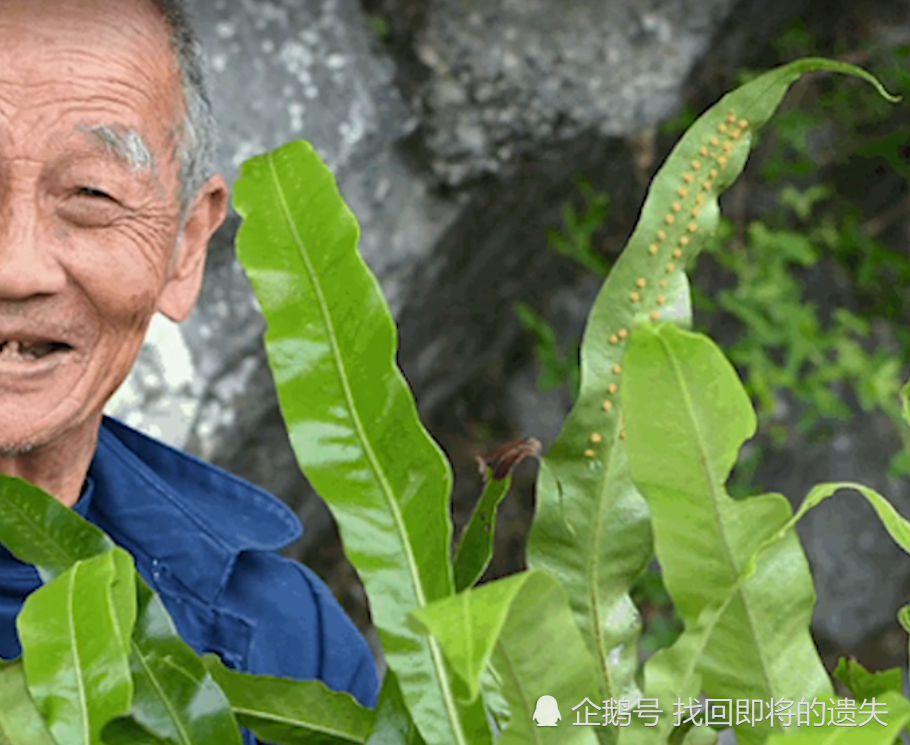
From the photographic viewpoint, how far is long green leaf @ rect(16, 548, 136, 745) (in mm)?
487

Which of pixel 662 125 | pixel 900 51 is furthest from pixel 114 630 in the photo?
pixel 900 51

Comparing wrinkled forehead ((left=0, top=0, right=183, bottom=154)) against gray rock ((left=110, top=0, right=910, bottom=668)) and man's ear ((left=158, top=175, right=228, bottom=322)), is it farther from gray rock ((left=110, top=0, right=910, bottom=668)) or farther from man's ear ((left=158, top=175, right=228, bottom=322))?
gray rock ((left=110, top=0, right=910, bottom=668))

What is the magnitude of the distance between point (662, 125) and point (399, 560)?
7.03 ft

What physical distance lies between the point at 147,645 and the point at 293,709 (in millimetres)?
70

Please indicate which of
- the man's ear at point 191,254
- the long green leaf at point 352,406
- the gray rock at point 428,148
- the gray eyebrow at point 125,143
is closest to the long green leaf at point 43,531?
the long green leaf at point 352,406

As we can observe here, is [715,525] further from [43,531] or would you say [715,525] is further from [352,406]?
[43,531]

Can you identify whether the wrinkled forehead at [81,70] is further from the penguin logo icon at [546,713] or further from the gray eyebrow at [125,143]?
the penguin logo icon at [546,713]

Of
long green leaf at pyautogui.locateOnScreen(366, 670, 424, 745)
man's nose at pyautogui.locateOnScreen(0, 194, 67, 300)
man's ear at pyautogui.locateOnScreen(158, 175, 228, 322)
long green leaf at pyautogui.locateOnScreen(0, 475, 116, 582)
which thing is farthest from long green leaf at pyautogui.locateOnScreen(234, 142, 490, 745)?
man's ear at pyautogui.locateOnScreen(158, 175, 228, 322)

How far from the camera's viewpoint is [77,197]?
89 cm

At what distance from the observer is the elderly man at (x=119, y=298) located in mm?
865

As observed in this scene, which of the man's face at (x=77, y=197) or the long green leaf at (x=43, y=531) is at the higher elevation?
the man's face at (x=77, y=197)

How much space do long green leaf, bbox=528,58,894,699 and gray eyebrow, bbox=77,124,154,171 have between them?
44cm

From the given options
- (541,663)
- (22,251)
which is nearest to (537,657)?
(541,663)

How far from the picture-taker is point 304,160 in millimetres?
522
